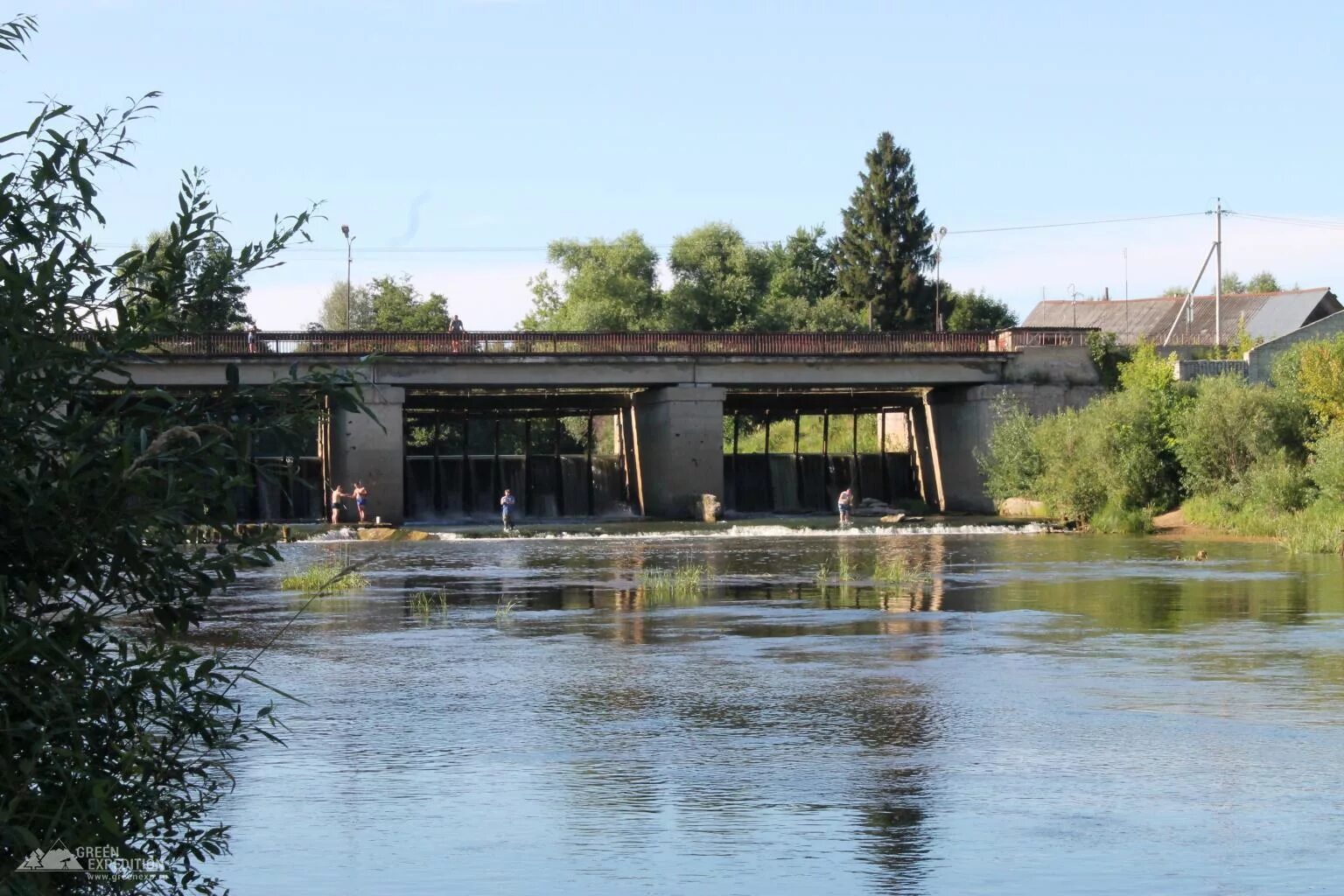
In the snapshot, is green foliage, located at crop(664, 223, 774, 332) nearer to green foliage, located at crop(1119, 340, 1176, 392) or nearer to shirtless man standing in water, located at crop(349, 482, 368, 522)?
green foliage, located at crop(1119, 340, 1176, 392)

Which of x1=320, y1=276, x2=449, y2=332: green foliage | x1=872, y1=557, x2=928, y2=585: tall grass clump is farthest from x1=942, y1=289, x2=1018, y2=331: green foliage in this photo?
x1=872, y1=557, x2=928, y2=585: tall grass clump

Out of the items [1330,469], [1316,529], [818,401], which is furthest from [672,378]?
[1316,529]

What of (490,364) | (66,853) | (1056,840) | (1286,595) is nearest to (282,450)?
(66,853)

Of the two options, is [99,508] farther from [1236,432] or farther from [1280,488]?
[1236,432]

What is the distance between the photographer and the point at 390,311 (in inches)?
4139

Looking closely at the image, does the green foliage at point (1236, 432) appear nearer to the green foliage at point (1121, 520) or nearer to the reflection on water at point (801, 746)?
the green foliage at point (1121, 520)

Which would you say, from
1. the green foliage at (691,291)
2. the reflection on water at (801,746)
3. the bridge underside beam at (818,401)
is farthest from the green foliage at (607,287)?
the reflection on water at (801,746)

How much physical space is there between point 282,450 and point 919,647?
14345mm

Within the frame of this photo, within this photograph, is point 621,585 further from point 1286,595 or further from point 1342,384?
point 1342,384

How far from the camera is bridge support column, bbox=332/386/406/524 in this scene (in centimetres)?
5478

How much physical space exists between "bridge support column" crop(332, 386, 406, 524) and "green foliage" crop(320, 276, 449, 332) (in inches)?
1640

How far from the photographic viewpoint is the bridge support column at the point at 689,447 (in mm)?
58062

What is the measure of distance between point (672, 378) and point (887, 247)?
42.4 metres

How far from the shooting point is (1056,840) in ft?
34.2
